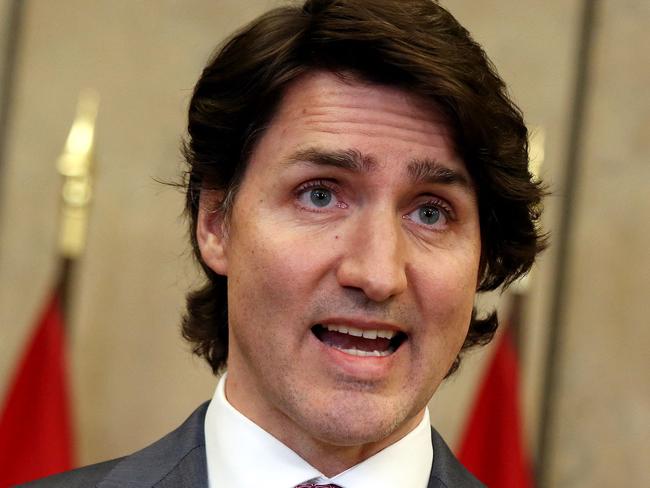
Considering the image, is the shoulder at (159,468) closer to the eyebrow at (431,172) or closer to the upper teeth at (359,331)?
the upper teeth at (359,331)

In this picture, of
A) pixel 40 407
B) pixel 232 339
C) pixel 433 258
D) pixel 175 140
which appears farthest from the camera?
pixel 175 140

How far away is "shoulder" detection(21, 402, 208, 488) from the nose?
1.45 feet

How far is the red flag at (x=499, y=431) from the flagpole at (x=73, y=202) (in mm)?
1185

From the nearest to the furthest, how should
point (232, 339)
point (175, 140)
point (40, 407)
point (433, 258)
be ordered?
point (433, 258) < point (232, 339) < point (40, 407) < point (175, 140)

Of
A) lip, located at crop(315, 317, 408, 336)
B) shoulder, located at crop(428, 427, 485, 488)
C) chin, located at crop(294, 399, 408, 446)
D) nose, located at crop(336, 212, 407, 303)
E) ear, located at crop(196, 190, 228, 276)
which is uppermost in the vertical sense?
nose, located at crop(336, 212, 407, 303)

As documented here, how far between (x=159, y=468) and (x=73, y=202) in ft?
5.27

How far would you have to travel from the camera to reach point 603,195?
3.65 m

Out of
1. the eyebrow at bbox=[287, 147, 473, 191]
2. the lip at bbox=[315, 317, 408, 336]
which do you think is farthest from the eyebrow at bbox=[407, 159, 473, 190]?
the lip at bbox=[315, 317, 408, 336]

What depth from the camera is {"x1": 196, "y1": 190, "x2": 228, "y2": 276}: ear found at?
2205mm

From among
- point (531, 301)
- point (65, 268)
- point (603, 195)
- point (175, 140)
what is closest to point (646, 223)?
point (603, 195)

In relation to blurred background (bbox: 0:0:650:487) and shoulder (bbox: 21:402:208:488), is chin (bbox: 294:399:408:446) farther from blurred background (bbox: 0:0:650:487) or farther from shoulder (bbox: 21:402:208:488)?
blurred background (bbox: 0:0:650:487)

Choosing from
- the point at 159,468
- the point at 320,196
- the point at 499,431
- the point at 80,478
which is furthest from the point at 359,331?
the point at 499,431

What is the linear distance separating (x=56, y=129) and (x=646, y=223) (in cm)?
181

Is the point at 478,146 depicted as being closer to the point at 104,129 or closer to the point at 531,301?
the point at 531,301
